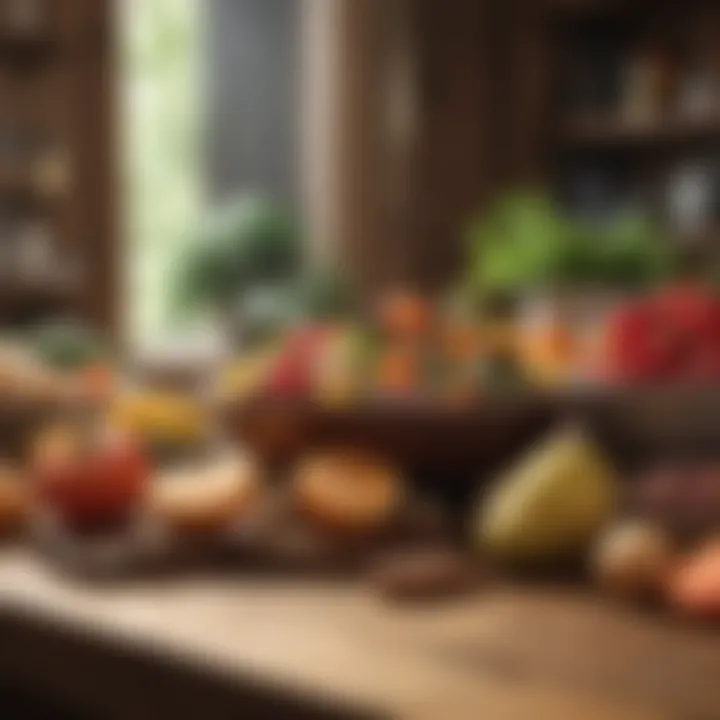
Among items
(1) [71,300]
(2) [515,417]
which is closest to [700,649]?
(2) [515,417]

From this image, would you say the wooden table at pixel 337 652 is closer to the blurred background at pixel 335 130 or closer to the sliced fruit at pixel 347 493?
the sliced fruit at pixel 347 493

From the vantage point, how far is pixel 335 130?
346cm

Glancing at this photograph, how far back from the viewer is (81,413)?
1155 millimetres

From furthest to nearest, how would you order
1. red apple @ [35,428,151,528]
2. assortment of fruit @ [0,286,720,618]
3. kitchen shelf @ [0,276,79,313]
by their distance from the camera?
kitchen shelf @ [0,276,79,313], red apple @ [35,428,151,528], assortment of fruit @ [0,286,720,618]

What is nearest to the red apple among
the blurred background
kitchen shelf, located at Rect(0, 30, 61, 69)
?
the blurred background

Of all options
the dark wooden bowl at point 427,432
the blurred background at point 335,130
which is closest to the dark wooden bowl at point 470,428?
the dark wooden bowl at point 427,432

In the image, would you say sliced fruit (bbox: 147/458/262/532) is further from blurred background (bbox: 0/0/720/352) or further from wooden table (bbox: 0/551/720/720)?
blurred background (bbox: 0/0/720/352)

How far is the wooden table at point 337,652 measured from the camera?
0.65m

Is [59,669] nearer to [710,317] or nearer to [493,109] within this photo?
[710,317]

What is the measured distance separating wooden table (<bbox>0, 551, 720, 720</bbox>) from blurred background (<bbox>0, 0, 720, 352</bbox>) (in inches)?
89.0

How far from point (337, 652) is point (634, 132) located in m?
2.93

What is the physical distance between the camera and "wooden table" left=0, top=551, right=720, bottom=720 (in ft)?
2.13

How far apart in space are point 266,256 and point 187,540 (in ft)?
7.01

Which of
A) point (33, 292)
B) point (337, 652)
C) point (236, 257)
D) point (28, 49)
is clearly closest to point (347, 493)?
point (337, 652)
